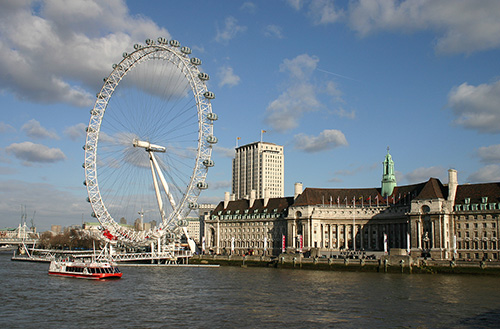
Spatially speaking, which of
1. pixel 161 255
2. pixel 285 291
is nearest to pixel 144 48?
pixel 161 255

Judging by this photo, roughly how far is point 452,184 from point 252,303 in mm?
66462

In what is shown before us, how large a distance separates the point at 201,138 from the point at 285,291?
129ft

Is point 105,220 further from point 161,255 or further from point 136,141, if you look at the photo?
point 136,141

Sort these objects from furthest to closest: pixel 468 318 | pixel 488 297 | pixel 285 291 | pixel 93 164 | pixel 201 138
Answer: pixel 93 164 < pixel 201 138 < pixel 285 291 < pixel 488 297 < pixel 468 318

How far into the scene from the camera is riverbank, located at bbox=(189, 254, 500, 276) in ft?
265

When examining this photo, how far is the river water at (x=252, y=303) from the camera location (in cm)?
4000

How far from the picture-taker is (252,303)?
49.1m

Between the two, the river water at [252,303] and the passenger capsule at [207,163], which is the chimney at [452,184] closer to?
the river water at [252,303]

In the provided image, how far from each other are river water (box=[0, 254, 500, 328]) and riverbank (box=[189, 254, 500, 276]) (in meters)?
9.70

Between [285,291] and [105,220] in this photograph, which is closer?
[285,291]

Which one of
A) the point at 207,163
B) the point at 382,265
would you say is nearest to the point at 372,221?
the point at 382,265

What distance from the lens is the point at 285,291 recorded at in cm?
5819

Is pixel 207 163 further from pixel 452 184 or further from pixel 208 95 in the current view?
pixel 452 184

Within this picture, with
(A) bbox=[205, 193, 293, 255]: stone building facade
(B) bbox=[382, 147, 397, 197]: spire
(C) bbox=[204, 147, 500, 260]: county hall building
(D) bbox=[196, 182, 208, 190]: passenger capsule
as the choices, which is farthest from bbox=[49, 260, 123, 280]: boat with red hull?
(B) bbox=[382, 147, 397, 197]: spire
